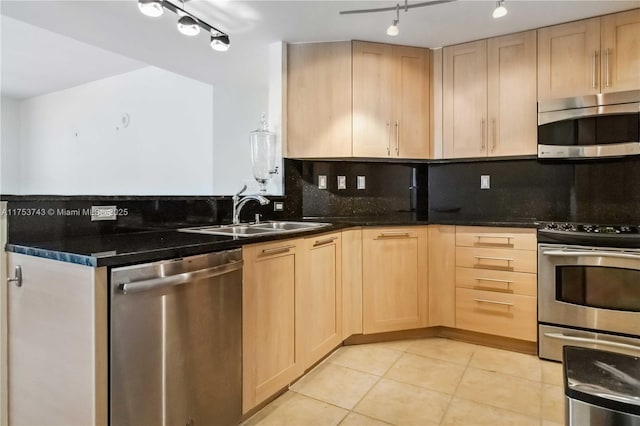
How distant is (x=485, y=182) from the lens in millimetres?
3158

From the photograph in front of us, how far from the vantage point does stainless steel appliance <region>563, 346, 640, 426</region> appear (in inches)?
37.1

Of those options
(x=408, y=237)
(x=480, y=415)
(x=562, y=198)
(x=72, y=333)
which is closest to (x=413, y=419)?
(x=480, y=415)

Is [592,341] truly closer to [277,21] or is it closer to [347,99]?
[347,99]

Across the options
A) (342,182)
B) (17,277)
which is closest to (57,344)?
(17,277)

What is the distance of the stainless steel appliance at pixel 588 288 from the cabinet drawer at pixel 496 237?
0.08m

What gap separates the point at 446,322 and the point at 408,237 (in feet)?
2.39

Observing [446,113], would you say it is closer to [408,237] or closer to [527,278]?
[408,237]

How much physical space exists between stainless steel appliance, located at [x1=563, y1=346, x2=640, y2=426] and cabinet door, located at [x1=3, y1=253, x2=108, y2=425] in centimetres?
144

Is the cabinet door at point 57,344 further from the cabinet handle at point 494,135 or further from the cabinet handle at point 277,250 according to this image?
the cabinet handle at point 494,135

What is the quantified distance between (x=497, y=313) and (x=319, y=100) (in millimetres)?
2089

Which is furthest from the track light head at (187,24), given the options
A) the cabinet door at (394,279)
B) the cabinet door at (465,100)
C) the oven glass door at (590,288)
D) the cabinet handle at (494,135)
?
the oven glass door at (590,288)

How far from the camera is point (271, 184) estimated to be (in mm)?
2979

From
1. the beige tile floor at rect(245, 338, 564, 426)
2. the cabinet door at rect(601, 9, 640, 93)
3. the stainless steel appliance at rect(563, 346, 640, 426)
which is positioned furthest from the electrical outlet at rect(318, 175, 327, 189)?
the stainless steel appliance at rect(563, 346, 640, 426)

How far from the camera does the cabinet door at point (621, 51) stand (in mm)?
2422
